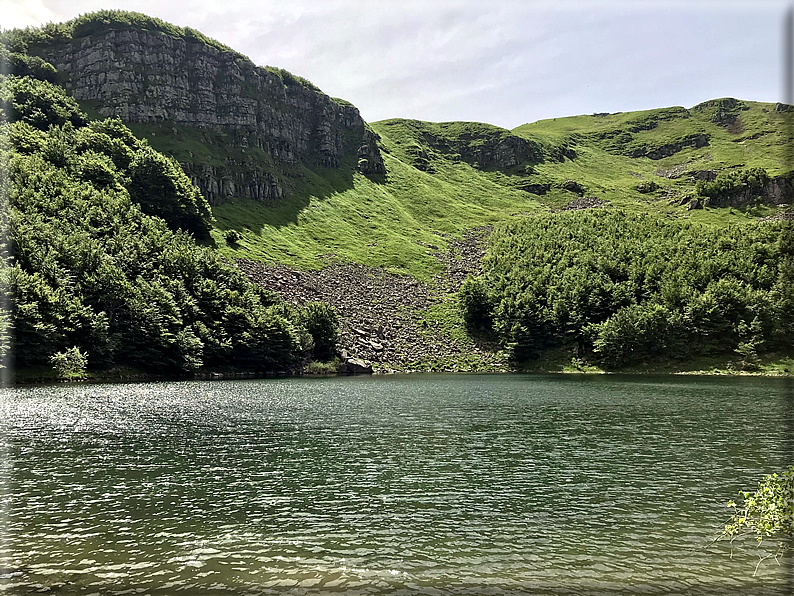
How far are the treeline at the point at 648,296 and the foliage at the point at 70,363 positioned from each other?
102626mm

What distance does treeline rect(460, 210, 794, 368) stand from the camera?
12025cm

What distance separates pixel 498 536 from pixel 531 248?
18053cm

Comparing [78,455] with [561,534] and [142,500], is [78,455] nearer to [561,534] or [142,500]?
[142,500]

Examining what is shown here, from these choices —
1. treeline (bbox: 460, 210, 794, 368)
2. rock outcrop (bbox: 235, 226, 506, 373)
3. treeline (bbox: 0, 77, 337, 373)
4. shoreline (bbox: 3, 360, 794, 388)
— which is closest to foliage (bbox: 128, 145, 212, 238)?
treeline (bbox: 0, 77, 337, 373)

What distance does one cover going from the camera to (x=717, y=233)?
167 m

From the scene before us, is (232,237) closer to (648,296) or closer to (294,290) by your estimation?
(294,290)

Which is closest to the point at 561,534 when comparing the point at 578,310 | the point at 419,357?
the point at 419,357

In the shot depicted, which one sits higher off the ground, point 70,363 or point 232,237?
point 232,237

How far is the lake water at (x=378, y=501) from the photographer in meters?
16.5

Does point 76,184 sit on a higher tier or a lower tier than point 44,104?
lower

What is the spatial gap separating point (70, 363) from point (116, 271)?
24.7 m

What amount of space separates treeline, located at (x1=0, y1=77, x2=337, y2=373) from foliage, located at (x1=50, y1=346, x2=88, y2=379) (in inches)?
36.5

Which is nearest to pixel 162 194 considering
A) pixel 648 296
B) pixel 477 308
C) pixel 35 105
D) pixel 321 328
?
pixel 35 105

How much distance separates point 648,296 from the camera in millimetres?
139500
